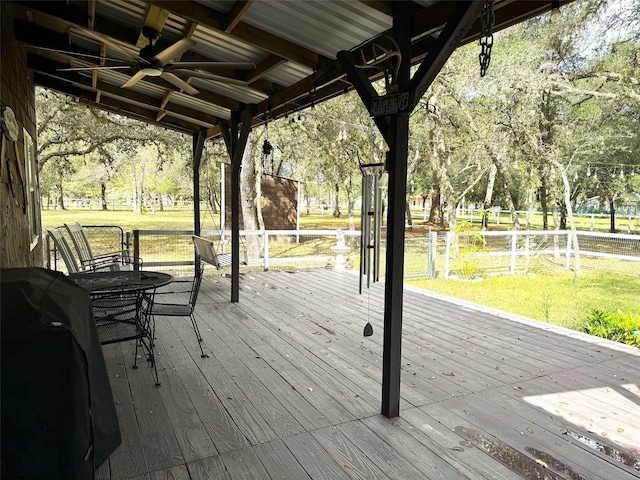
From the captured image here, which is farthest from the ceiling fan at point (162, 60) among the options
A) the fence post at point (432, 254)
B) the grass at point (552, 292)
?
the grass at point (552, 292)

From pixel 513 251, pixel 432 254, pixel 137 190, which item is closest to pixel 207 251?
pixel 432 254

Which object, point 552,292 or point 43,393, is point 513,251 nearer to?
point 552,292

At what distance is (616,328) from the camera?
4.43m

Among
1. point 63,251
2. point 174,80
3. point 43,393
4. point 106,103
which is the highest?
point 106,103

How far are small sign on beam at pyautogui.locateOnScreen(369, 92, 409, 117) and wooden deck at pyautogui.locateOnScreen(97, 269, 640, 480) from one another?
1834mm

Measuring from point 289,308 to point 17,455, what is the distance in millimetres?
3842

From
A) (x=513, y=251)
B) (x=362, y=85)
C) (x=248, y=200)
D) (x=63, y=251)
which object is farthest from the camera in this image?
(x=248, y=200)

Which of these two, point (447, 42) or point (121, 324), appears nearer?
point (447, 42)

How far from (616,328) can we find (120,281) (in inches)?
191

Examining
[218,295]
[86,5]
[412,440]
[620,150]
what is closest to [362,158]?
[620,150]

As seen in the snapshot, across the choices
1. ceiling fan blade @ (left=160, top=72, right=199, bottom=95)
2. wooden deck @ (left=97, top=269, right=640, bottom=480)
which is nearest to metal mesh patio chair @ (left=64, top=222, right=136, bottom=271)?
wooden deck @ (left=97, top=269, right=640, bottom=480)

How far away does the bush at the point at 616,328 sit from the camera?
167 inches

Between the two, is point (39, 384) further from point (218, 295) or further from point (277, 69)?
point (218, 295)

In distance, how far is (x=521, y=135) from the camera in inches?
376
